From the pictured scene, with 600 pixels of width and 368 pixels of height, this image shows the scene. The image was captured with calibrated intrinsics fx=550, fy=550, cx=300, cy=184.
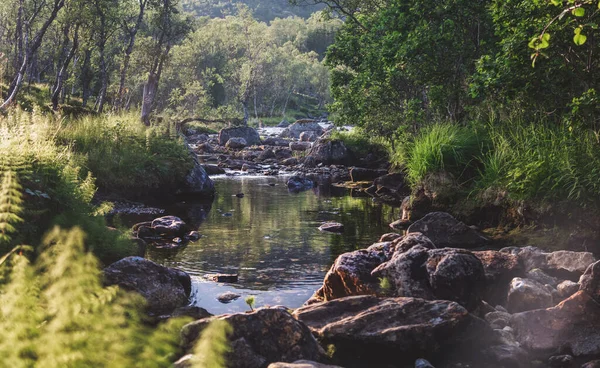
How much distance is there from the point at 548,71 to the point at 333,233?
620 centimetres

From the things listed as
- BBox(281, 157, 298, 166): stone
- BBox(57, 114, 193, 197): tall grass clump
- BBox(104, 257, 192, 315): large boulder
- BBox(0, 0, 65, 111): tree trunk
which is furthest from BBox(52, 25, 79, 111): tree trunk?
BBox(104, 257, 192, 315): large boulder

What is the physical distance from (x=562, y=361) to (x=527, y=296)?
1599 millimetres

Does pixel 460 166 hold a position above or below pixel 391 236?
above

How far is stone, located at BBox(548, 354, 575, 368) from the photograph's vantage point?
245 inches

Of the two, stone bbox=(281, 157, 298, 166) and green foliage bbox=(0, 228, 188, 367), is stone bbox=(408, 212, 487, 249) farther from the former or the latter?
stone bbox=(281, 157, 298, 166)

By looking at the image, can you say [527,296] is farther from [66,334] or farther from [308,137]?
[308,137]

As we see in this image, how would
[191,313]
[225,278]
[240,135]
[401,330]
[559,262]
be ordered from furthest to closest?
[240,135] → [225,278] → [559,262] → [191,313] → [401,330]

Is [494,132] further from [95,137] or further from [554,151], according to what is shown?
[95,137]

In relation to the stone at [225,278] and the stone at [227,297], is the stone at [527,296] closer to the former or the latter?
the stone at [227,297]

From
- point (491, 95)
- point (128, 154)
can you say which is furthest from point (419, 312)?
point (128, 154)

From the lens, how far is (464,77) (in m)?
18.2

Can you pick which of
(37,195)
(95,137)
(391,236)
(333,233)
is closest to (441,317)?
(391,236)

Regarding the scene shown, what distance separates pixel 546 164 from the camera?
38.8 feet

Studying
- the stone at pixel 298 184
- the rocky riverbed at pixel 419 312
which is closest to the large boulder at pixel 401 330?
the rocky riverbed at pixel 419 312
